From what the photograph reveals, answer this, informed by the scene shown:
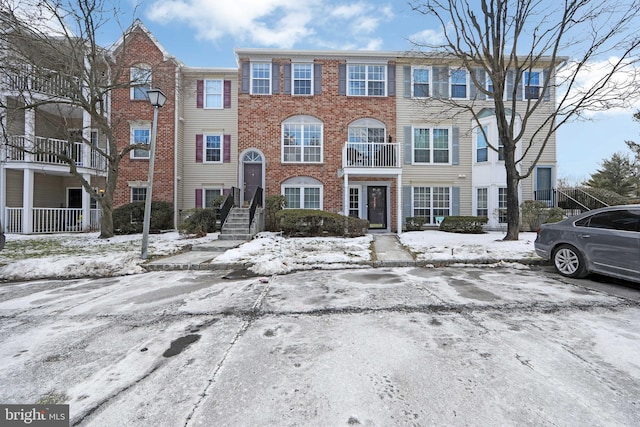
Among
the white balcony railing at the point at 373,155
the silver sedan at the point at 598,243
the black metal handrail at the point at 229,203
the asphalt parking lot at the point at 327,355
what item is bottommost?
the asphalt parking lot at the point at 327,355

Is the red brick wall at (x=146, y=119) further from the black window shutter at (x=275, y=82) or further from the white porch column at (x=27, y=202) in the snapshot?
the black window shutter at (x=275, y=82)

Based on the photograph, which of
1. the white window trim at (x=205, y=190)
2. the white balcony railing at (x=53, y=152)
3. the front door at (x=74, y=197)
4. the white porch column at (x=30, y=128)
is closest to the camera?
the white balcony railing at (x=53, y=152)

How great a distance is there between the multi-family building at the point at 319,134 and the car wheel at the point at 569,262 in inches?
337

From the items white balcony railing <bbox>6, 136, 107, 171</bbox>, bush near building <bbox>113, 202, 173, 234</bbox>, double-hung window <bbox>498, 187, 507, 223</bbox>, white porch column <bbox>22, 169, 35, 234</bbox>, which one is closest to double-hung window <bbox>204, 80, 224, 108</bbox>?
white balcony railing <bbox>6, 136, 107, 171</bbox>

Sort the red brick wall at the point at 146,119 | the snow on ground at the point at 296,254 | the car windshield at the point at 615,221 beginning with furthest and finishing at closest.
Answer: the red brick wall at the point at 146,119 < the snow on ground at the point at 296,254 < the car windshield at the point at 615,221

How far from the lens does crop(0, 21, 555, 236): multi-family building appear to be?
572 inches

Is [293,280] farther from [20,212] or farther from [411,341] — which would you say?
[20,212]

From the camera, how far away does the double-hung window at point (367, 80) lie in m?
14.9

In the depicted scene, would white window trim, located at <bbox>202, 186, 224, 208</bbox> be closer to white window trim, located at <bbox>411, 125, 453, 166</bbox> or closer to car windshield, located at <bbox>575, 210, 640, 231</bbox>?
white window trim, located at <bbox>411, 125, 453, 166</bbox>

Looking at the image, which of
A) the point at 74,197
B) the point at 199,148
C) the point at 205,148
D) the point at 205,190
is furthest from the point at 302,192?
the point at 74,197

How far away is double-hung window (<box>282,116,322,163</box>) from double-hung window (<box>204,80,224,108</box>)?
143 inches

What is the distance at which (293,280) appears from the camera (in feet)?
Result: 19.3

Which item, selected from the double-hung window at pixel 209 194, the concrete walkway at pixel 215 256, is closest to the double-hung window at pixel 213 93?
the double-hung window at pixel 209 194

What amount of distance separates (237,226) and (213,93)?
7.56m
